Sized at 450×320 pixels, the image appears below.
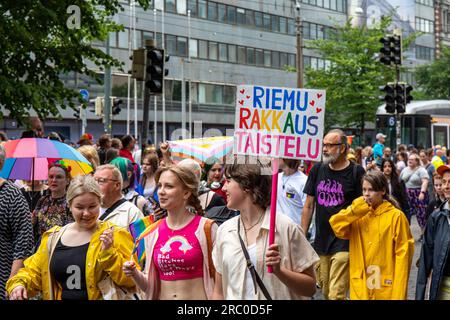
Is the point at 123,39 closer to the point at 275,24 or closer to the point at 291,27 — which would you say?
the point at 275,24

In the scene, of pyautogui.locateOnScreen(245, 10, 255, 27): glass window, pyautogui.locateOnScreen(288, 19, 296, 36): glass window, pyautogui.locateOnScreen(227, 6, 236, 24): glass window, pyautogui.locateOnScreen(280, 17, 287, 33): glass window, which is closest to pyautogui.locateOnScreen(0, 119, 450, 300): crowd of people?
pyautogui.locateOnScreen(227, 6, 236, 24): glass window

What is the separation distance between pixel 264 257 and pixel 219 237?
326mm

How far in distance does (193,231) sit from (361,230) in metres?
2.79

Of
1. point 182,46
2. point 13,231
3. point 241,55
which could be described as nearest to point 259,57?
point 241,55

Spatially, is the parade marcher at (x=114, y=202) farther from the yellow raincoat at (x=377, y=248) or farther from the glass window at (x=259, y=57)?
the glass window at (x=259, y=57)

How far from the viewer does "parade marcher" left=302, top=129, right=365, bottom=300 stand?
28.5ft

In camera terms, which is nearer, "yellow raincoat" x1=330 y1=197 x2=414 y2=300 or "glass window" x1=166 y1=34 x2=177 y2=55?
"yellow raincoat" x1=330 y1=197 x2=414 y2=300

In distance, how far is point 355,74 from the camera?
52.8 meters

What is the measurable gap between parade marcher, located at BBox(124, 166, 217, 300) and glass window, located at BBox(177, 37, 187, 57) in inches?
2019

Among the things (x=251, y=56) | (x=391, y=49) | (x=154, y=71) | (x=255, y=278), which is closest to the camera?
(x=255, y=278)

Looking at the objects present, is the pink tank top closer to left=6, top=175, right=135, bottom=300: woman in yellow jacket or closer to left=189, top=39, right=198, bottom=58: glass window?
left=6, top=175, right=135, bottom=300: woman in yellow jacket

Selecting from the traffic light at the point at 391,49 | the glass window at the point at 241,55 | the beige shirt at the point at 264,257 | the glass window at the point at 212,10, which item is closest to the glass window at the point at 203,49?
the glass window at the point at 212,10

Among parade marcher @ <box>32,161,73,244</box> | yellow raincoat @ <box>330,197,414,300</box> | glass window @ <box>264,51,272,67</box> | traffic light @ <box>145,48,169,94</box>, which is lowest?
yellow raincoat @ <box>330,197,414,300</box>
